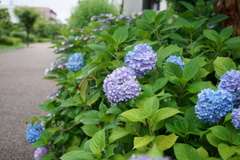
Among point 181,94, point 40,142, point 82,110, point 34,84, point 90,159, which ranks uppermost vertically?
point 181,94

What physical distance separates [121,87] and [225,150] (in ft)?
1.56

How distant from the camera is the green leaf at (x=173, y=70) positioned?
4.72 ft

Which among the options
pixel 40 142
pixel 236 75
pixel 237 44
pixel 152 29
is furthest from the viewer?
pixel 152 29

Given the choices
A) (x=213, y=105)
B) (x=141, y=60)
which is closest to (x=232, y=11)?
(x=141, y=60)

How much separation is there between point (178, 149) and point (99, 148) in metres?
0.31

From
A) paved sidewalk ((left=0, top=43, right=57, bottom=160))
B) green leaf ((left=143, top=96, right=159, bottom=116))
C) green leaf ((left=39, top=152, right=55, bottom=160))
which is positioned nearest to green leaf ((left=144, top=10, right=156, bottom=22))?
green leaf ((left=143, top=96, right=159, bottom=116))

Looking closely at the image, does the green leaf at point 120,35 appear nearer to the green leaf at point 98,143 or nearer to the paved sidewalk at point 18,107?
the green leaf at point 98,143

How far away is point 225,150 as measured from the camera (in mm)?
1058

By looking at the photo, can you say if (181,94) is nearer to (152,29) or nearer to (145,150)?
(145,150)

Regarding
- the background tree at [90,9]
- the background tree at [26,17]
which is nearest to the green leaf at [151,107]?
the background tree at [90,9]

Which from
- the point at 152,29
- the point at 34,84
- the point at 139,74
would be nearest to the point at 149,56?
the point at 139,74

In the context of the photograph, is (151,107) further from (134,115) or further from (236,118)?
(236,118)

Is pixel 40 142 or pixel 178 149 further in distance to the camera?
pixel 40 142

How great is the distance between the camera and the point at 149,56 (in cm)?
138
